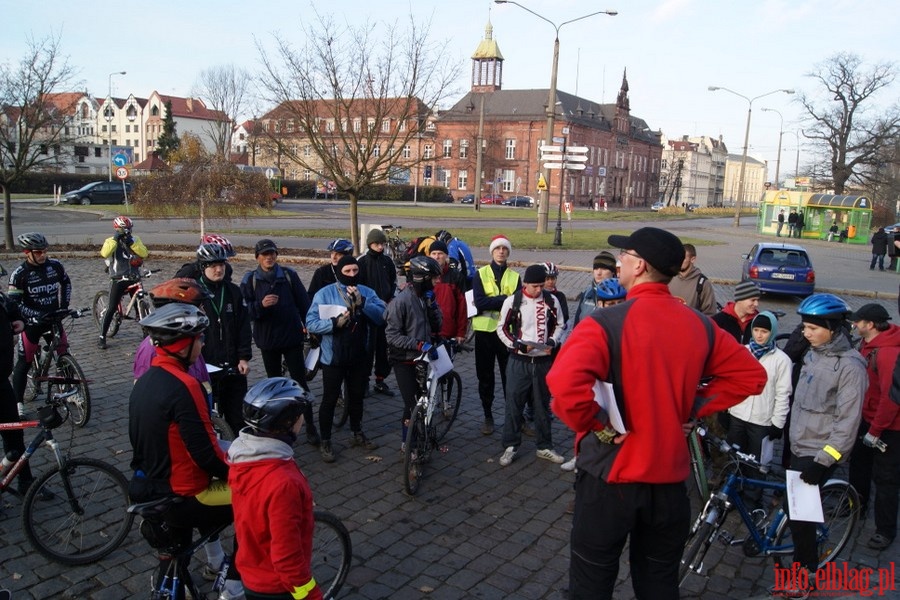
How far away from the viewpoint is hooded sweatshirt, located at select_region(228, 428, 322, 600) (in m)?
2.73

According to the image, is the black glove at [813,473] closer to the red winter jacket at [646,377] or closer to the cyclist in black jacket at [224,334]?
the red winter jacket at [646,377]

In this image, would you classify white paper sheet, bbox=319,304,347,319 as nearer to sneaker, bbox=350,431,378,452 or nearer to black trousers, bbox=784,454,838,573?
sneaker, bbox=350,431,378,452

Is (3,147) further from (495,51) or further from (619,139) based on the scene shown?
→ (619,139)

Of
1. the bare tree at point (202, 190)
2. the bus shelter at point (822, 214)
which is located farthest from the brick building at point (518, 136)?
the bare tree at point (202, 190)

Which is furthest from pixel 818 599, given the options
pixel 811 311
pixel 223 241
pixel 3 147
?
pixel 3 147

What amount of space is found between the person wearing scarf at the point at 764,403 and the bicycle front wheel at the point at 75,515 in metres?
4.78

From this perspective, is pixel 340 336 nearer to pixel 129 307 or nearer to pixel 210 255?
pixel 210 255

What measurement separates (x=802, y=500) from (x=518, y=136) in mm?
93388

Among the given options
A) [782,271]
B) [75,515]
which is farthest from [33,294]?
[782,271]

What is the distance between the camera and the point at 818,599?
429 centimetres

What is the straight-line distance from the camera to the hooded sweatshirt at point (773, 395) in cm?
522

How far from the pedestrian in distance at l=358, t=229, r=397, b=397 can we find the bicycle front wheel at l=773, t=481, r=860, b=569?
4981mm

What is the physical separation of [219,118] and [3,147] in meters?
43.1

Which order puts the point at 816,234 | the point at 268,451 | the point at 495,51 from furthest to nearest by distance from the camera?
the point at 495,51 < the point at 816,234 < the point at 268,451
